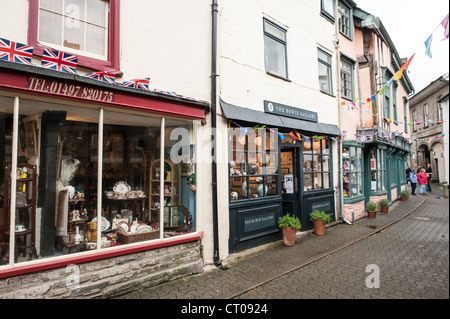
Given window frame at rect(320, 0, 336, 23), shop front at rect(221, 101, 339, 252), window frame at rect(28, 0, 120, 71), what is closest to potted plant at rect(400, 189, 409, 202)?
shop front at rect(221, 101, 339, 252)

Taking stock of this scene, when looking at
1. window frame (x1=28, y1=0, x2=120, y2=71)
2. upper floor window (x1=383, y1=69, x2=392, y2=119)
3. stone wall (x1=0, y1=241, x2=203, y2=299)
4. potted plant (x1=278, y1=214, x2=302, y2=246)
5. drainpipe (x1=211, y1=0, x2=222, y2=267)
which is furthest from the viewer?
upper floor window (x1=383, y1=69, x2=392, y2=119)

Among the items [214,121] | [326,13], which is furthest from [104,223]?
[326,13]

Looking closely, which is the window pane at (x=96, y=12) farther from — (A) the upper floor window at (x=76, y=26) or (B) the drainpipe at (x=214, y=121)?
(B) the drainpipe at (x=214, y=121)

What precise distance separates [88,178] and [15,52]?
7.08 feet

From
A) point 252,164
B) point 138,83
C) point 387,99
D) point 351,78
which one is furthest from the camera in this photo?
point 387,99

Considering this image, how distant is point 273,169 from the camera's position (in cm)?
719

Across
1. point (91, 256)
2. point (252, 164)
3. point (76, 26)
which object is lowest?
point (91, 256)

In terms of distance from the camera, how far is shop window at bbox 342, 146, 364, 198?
33.3 feet

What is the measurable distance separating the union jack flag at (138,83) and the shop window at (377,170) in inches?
415

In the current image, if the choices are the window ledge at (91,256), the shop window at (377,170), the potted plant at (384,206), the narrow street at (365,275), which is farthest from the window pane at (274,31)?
the potted plant at (384,206)

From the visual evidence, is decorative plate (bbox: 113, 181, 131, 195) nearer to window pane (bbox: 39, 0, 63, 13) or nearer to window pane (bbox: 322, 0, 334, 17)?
window pane (bbox: 39, 0, 63, 13)

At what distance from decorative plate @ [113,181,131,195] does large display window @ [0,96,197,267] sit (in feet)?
0.06

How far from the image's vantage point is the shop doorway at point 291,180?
8008 mm

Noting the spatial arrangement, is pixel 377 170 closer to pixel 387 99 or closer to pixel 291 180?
pixel 387 99
